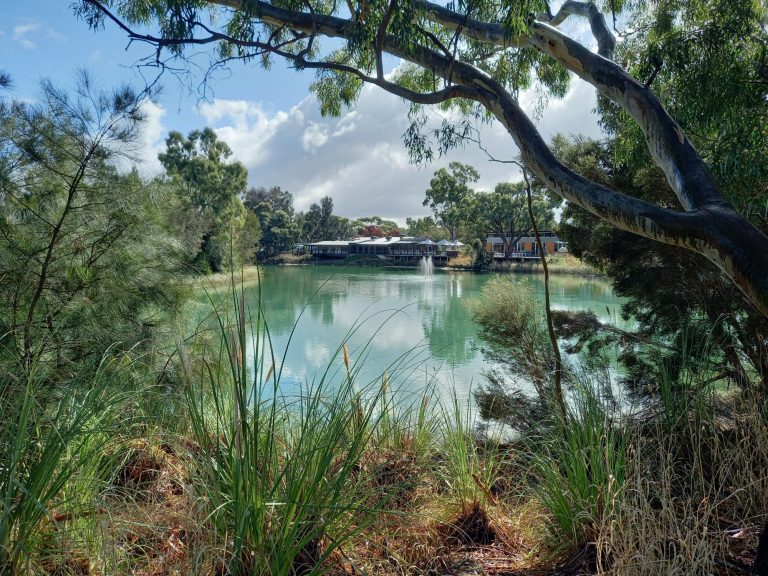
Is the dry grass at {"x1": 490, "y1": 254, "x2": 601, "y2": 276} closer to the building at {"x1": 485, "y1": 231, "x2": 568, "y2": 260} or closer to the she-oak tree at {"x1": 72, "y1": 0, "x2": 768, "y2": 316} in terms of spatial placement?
the building at {"x1": 485, "y1": 231, "x2": 568, "y2": 260}

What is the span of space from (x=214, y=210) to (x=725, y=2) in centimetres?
2210

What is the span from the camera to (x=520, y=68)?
14.1ft

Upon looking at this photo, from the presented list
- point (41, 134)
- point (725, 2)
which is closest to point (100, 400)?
point (41, 134)

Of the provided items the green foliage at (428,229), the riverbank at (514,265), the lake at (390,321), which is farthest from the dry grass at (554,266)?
the green foliage at (428,229)

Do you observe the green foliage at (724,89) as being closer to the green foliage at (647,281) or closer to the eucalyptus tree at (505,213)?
the green foliage at (647,281)

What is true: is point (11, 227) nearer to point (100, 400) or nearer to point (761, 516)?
point (100, 400)

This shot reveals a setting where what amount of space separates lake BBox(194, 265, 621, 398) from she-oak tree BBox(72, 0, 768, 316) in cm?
179

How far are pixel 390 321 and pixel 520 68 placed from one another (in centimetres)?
781

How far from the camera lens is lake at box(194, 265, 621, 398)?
22.4 ft

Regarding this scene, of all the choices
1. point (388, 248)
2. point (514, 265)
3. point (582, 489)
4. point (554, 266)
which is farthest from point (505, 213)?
point (582, 489)

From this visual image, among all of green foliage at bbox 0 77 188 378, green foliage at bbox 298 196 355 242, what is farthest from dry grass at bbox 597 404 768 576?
green foliage at bbox 298 196 355 242

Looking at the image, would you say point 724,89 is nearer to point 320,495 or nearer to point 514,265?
point 320,495

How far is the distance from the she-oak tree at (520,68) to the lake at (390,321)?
1.79 m

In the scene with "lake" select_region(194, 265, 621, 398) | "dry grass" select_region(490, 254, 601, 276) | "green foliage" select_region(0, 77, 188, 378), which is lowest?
"lake" select_region(194, 265, 621, 398)
